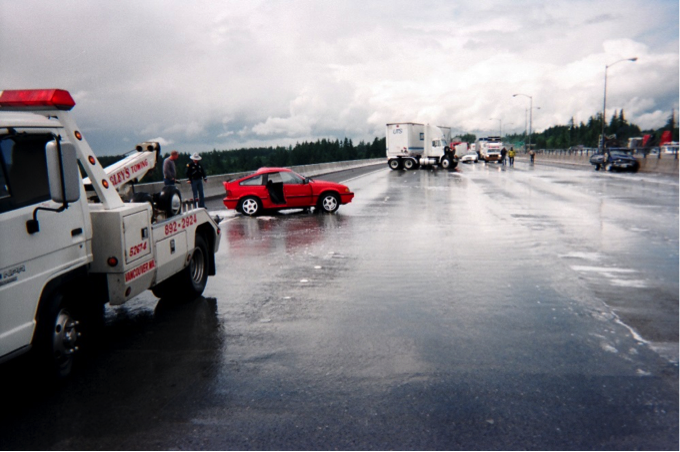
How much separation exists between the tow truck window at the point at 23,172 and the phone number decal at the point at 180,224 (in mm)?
1936

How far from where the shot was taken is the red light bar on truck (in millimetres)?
5355

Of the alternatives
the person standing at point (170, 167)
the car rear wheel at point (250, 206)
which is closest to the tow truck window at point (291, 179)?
the car rear wheel at point (250, 206)

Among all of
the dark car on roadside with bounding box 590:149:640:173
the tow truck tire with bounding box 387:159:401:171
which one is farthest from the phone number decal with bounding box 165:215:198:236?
the tow truck tire with bounding box 387:159:401:171

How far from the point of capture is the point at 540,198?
902 inches

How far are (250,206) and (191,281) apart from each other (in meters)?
11.3

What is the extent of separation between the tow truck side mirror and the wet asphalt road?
153 centimetres

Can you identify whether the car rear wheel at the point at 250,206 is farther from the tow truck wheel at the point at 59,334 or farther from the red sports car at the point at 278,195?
the tow truck wheel at the point at 59,334

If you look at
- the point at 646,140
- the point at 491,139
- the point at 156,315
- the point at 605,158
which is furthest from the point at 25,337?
the point at 646,140

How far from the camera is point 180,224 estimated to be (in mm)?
7133

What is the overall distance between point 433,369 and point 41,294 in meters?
3.10

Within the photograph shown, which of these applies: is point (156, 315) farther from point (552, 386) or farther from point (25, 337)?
point (552, 386)

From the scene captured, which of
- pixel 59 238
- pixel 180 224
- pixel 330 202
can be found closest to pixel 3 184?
pixel 59 238

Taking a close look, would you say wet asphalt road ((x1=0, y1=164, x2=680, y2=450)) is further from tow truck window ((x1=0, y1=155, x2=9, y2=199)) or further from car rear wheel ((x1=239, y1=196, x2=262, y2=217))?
car rear wheel ((x1=239, y1=196, x2=262, y2=217))

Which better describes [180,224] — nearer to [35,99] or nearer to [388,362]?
[35,99]
